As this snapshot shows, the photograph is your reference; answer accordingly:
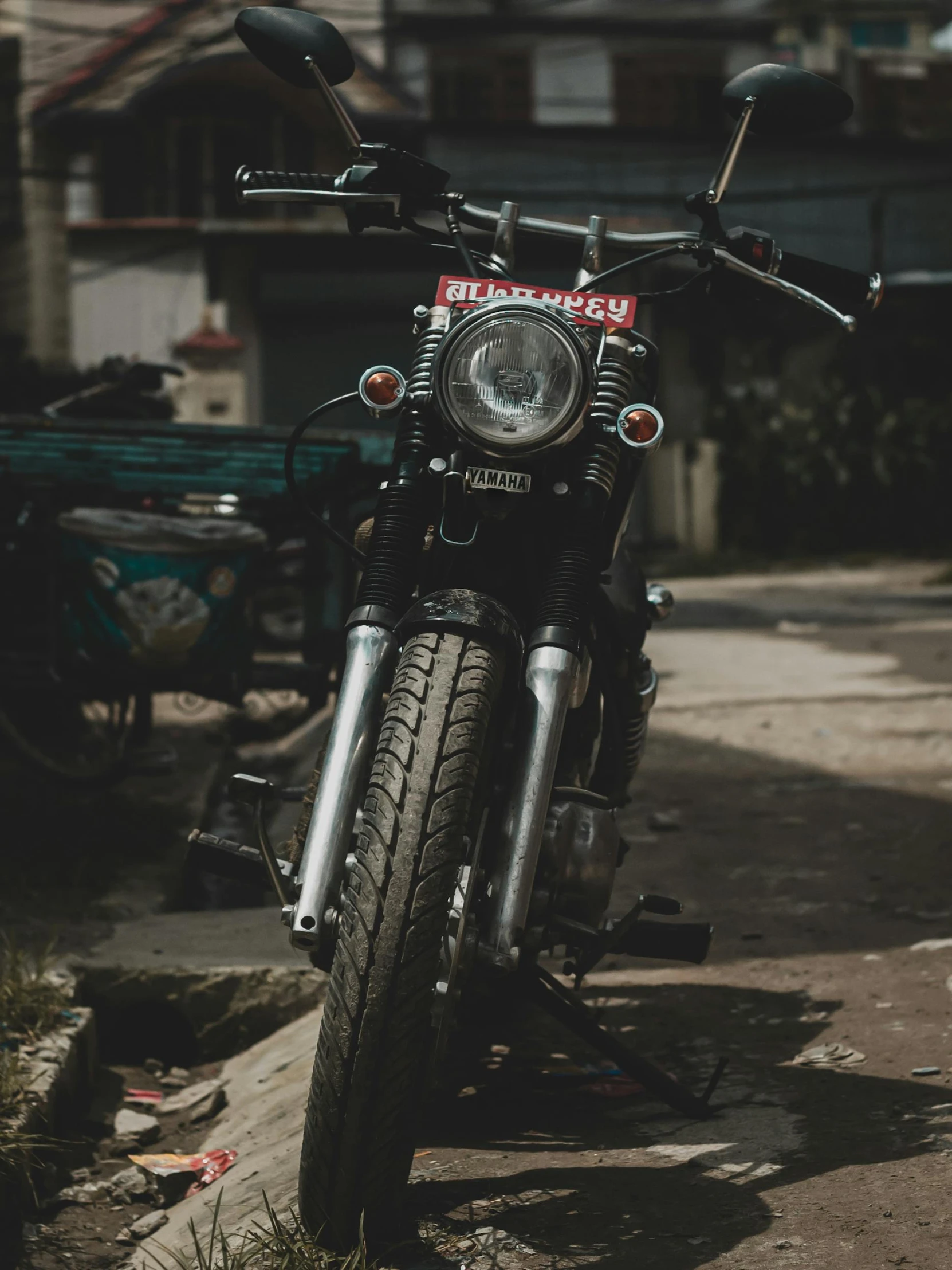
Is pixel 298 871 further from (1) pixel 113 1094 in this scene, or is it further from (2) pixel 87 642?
(2) pixel 87 642

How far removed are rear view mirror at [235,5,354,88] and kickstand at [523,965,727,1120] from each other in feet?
5.72

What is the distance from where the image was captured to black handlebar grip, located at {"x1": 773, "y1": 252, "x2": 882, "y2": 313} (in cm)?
298

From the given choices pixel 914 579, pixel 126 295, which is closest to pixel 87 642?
pixel 914 579

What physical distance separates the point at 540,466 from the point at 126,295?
17.8 meters

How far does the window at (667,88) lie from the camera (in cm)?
2419

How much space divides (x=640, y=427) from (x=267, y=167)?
1795cm

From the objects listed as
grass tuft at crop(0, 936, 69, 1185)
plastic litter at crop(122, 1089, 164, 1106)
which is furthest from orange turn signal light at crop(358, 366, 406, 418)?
plastic litter at crop(122, 1089, 164, 1106)

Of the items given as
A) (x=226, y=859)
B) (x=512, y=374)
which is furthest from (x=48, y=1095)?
(x=512, y=374)

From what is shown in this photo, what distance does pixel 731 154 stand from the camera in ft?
9.44

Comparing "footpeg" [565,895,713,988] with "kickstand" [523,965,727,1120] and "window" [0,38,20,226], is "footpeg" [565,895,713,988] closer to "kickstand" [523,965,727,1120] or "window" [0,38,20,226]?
"kickstand" [523,965,727,1120]

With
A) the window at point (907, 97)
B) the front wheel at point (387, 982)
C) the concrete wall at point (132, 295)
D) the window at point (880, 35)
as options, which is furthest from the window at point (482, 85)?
the front wheel at point (387, 982)

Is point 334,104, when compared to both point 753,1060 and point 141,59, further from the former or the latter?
point 141,59

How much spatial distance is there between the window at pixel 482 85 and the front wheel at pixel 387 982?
22960 millimetres

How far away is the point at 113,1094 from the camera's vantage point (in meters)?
3.64
